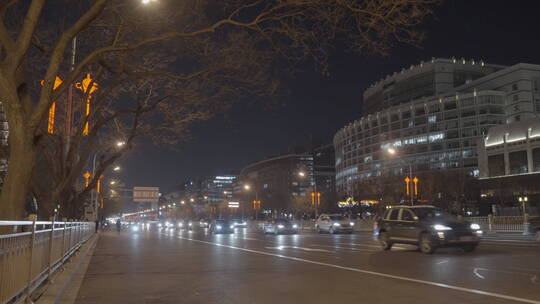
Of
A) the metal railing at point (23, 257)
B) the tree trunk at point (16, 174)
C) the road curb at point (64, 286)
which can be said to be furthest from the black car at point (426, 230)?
the tree trunk at point (16, 174)

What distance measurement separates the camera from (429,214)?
19094mm

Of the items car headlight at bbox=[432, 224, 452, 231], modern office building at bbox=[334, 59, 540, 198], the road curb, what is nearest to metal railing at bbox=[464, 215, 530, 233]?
car headlight at bbox=[432, 224, 452, 231]

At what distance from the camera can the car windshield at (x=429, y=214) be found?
1883cm

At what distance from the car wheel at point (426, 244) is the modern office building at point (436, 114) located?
84.2m

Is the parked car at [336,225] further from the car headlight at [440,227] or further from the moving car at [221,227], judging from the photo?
the car headlight at [440,227]

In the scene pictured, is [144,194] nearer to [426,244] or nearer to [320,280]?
[426,244]

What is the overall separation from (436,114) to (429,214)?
115023 mm

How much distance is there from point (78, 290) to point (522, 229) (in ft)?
114

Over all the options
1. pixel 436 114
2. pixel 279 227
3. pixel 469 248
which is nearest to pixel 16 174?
pixel 469 248

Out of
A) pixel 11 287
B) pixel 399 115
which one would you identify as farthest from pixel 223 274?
pixel 399 115

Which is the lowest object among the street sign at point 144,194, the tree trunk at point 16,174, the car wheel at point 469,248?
the car wheel at point 469,248

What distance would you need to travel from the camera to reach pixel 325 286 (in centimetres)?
1057

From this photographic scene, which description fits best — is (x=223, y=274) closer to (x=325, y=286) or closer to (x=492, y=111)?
(x=325, y=286)

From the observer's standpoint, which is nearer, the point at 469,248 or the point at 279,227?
the point at 469,248
